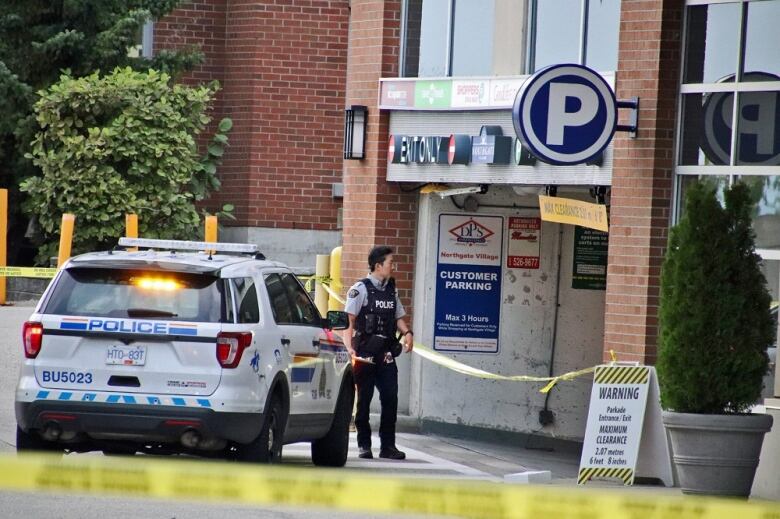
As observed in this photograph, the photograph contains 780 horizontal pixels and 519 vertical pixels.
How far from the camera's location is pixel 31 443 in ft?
38.1

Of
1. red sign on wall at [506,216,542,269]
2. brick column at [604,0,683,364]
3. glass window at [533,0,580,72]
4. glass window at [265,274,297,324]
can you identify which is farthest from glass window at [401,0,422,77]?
glass window at [265,274,297,324]

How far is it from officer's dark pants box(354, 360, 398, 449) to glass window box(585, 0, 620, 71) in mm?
3594

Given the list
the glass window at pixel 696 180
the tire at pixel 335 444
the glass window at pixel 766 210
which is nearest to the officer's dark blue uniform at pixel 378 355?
the tire at pixel 335 444

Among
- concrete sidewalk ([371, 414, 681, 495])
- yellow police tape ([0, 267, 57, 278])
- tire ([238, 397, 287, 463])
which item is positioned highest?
yellow police tape ([0, 267, 57, 278])

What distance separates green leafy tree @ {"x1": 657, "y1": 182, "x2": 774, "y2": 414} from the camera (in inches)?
459

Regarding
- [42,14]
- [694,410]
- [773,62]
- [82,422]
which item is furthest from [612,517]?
[42,14]

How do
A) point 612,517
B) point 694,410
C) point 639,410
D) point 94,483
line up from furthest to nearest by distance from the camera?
point 639,410 < point 694,410 < point 94,483 < point 612,517

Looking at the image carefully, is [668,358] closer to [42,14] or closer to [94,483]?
[94,483]

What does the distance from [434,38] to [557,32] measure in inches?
71.3

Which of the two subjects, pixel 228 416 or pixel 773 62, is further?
pixel 773 62

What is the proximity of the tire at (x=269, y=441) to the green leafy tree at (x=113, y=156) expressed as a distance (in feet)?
36.3

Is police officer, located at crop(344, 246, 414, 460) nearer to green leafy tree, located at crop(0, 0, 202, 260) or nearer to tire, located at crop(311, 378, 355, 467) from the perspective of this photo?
tire, located at crop(311, 378, 355, 467)

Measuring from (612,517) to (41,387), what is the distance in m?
4.40

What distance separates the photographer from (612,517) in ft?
28.9
